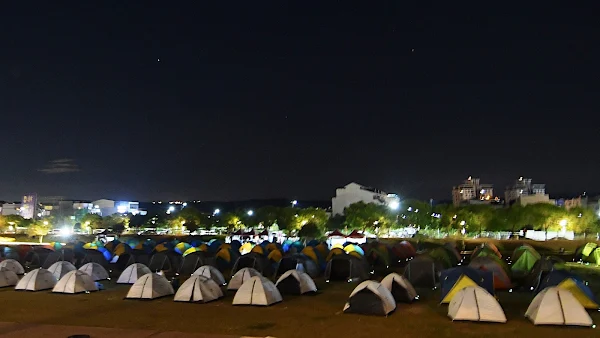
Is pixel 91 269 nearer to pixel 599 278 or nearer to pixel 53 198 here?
pixel 599 278

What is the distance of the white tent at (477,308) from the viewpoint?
1502 centimetres

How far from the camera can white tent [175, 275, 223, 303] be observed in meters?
18.7

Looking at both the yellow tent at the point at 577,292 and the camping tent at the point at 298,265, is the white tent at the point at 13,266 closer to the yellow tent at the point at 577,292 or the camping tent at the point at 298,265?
the camping tent at the point at 298,265

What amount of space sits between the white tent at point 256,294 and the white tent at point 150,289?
3198mm

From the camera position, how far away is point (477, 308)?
596 inches

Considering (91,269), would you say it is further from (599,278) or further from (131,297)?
(599,278)

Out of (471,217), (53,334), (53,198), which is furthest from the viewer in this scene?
(53,198)

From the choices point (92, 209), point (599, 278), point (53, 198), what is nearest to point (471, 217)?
point (599, 278)

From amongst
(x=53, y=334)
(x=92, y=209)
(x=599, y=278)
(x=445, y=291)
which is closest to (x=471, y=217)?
(x=599, y=278)

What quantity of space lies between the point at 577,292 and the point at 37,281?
2023 centimetres

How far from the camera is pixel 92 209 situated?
159 meters

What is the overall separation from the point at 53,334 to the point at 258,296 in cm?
670

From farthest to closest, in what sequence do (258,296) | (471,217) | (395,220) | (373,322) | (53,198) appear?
1. (53,198)
2. (395,220)
3. (471,217)
4. (258,296)
5. (373,322)

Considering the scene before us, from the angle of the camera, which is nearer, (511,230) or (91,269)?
(91,269)
